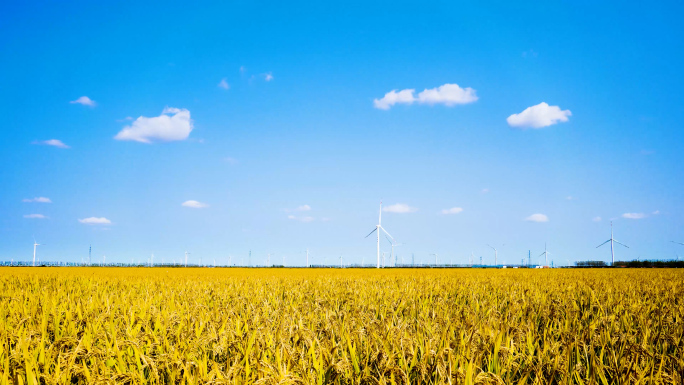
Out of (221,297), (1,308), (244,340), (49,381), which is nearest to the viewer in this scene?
Result: (49,381)

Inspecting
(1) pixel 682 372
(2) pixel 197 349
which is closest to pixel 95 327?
(2) pixel 197 349

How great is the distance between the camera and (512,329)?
6074 mm

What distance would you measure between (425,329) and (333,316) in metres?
1.90

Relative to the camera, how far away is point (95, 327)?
6051 mm

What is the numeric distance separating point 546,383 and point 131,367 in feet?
12.1

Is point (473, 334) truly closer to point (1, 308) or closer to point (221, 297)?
point (221, 297)

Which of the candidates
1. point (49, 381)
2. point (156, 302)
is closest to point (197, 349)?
point (49, 381)

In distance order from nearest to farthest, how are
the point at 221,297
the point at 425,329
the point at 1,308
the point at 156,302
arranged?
the point at 425,329 < the point at 1,308 < the point at 156,302 < the point at 221,297

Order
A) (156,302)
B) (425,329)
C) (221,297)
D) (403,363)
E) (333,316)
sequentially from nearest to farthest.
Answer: (403,363) → (425,329) → (333,316) → (156,302) → (221,297)

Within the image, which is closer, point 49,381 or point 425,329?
point 49,381

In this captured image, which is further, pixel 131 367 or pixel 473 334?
pixel 473 334

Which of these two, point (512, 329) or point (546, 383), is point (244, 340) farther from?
point (512, 329)

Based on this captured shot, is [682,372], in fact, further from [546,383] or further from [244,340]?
[244,340]

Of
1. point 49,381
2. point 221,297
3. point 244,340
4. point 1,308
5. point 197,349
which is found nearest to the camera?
point 49,381
